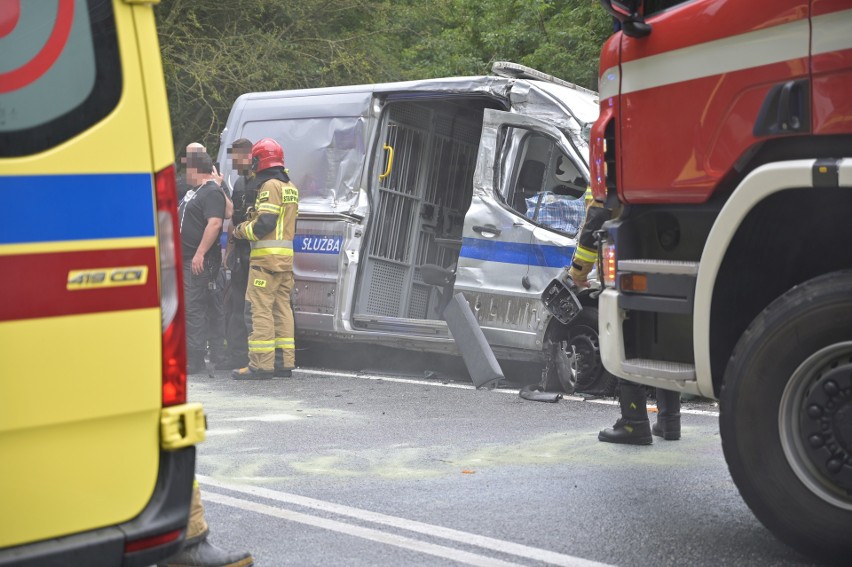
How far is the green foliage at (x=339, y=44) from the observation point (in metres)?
19.8

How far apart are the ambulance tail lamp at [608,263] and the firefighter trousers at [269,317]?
18.5ft

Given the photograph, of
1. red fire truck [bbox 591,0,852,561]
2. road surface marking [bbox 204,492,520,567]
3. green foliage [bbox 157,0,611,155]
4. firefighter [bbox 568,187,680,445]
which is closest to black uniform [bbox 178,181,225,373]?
firefighter [bbox 568,187,680,445]

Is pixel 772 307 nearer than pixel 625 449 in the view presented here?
Yes

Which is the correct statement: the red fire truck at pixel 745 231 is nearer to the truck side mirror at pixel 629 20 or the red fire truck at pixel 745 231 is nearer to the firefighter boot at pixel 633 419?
the truck side mirror at pixel 629 20

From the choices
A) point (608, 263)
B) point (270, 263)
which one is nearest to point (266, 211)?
point (270, 263)

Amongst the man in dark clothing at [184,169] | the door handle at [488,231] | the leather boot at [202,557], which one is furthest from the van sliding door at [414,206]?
the leather boot at [202,557]

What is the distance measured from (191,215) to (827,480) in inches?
310

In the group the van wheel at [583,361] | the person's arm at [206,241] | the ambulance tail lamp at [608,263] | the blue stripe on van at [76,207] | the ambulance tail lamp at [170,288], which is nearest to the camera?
the blue stripe on van at [76,207]

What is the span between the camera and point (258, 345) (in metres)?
10.2

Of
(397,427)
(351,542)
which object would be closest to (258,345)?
(397,427)

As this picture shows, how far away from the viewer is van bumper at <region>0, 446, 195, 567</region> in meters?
2.66

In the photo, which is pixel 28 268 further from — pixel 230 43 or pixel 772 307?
pixel 230 43

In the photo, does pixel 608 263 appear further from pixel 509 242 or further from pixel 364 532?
pixel 509 242

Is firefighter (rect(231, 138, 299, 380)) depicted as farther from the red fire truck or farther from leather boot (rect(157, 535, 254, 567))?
leather boot (rect(157, 535, 254, 567))
